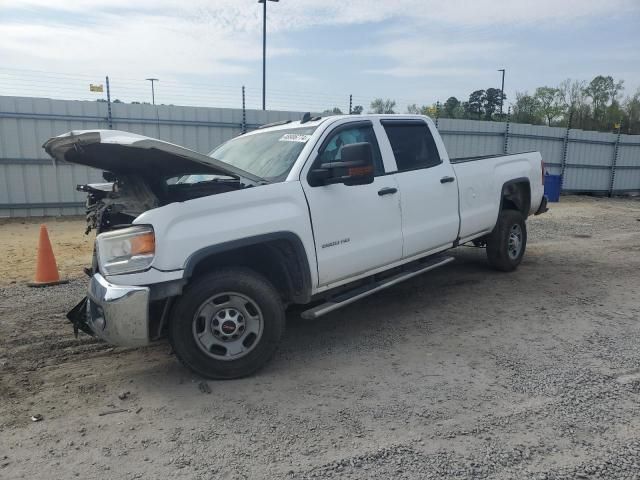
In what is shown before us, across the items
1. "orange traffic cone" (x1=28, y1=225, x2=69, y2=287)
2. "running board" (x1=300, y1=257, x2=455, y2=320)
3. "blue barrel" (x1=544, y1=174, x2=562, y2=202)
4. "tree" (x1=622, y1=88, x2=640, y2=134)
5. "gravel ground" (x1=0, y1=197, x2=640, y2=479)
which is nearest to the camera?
"gravel ground" (x1=0, y1=197, x2=640, y2=479)

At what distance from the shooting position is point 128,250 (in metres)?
3.43

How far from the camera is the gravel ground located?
2.79 m

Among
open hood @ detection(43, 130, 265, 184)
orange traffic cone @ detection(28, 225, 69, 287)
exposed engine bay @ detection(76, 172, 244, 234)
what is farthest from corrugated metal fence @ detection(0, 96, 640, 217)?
open hood @ detection(43, 130, 265, 184)

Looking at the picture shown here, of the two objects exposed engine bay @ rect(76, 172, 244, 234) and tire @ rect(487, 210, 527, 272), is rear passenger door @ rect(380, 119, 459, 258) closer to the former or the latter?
tire @ rect(487, 210, 527, 272)

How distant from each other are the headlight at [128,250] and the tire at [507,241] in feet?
15.4

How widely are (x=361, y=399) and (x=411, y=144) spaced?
2914 millimetres

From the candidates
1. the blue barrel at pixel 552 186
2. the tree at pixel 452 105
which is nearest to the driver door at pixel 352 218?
the blue barrel at pixel 552 186

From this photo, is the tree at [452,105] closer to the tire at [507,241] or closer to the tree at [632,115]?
the tree at [632,115]

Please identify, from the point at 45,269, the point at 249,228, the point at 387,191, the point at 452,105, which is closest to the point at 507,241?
the point at 387,191

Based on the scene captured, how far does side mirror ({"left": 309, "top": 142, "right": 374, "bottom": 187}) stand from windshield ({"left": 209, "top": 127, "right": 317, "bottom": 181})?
0.94ft

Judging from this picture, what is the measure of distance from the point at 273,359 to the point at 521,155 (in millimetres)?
4714

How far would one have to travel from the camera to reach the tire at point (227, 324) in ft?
11.7

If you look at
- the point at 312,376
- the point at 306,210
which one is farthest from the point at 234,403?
the point at 306,210

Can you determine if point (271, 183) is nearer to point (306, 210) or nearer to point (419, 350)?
point (306, 210)
